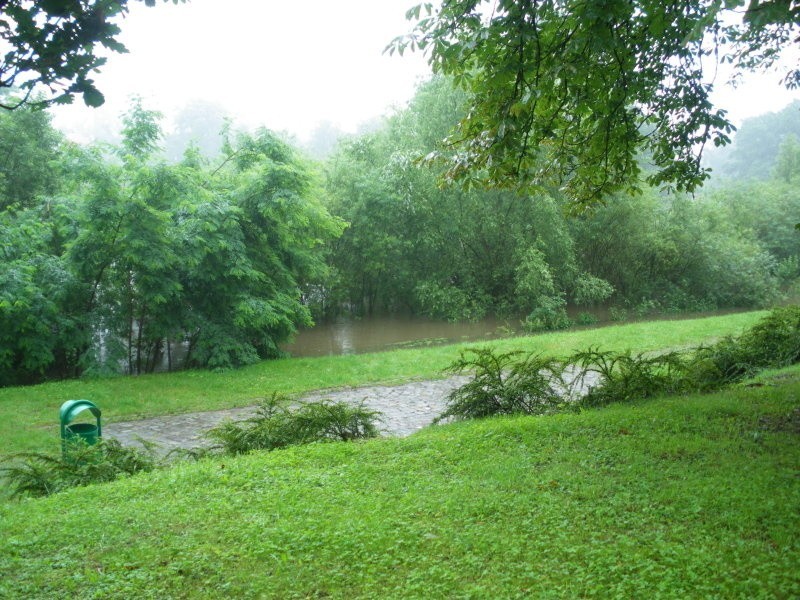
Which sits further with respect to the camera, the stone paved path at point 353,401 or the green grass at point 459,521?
the stone paved path at point 353,401

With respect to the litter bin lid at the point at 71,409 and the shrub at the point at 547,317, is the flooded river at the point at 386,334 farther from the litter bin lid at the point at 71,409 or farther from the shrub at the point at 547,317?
the litter bin lid at the point at 71,409

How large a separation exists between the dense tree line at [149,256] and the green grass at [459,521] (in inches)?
339

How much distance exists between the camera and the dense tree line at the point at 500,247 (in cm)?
2480

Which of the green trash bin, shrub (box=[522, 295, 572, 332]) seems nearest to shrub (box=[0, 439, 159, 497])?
the green trash bin

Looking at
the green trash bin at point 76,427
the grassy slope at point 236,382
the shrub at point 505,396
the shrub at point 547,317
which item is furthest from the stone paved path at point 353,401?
the shrub at point 547,317

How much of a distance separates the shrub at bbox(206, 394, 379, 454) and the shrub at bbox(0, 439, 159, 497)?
897 millimetres

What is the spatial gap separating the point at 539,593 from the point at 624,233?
87.2 feet

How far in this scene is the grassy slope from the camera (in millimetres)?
11164

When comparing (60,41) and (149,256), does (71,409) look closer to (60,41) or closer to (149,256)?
(60,41)

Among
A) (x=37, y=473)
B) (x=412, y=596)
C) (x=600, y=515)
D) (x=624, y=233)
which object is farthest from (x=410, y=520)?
(x=624, y=233)

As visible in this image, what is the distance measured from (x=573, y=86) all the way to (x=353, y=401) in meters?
6.85

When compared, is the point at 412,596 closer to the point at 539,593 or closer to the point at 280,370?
the point at 539,593

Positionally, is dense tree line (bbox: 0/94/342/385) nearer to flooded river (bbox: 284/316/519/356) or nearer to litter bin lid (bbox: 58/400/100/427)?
flooded river (bbox: 284/316/519/356)

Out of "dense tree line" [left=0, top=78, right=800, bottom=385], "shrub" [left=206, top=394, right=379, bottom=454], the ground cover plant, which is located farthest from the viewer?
"dense tree line" [left=0, top=78, right=800, bottom=385]
